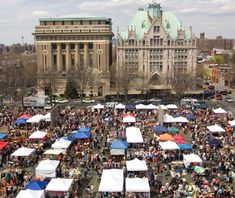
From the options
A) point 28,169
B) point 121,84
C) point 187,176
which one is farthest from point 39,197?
point 121,84

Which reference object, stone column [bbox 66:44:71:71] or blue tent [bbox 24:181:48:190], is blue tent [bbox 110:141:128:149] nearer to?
blue tent [bbox 24:181:48:190]

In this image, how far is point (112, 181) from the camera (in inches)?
934

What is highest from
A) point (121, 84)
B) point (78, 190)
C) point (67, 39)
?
point (67, 39)

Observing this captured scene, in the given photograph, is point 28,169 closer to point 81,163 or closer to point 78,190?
point 81,163

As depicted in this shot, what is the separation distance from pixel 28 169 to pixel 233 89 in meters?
66.0

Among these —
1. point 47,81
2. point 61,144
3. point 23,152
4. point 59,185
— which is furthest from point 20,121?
point 47,81

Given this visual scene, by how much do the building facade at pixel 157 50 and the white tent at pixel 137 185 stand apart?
5345 centimetres

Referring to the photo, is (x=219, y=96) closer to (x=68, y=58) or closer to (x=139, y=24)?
(x=139, y=24)

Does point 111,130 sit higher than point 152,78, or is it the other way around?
point 152,78

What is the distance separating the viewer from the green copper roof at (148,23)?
257 feet

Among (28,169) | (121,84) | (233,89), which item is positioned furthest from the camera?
(233,89)

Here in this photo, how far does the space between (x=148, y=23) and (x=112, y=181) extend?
6005 cm

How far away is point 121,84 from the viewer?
67.6m

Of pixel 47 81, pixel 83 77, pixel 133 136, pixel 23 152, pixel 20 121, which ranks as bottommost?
pixel 23 152
